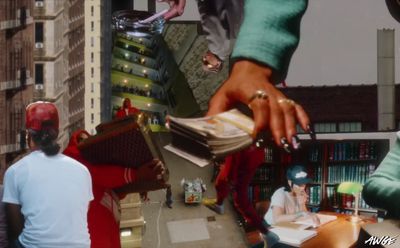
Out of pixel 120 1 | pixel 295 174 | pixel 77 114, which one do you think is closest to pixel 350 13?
pixel 295 174

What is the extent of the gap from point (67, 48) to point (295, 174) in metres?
1.15

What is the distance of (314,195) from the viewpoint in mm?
3275

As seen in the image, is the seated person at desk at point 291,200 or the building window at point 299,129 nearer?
the building window at point 299,129

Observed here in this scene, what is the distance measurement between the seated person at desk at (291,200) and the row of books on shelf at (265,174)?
63 mm

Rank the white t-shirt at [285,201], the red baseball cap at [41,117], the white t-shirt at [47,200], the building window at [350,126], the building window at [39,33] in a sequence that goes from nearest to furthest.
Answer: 1. the white t-shirt at [47,200]
2. the red baseball cap at [41,117]
3. the white t-shirt at [285,201]
4. the building window at [350,126]
5. the building window at [39,33]

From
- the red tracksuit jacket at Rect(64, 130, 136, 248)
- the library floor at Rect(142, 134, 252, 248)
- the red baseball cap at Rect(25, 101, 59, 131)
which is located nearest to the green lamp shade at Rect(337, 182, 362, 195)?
the library floor at Rect(142, 134, 252, 248)

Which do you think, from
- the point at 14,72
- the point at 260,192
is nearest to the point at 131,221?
the point at 260,192

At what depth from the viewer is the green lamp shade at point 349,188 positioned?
3264mm

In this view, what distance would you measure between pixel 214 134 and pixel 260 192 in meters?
1.09

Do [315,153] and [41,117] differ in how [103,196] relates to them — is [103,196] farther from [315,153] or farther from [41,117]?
[315,153]

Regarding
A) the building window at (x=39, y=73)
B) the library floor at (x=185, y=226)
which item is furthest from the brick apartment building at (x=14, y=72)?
the library floor at (x=185, y=226)

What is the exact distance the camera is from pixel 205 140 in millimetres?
2070

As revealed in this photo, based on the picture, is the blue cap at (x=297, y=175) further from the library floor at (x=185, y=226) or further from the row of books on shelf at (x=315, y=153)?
the library floor at (x=185, y=226)

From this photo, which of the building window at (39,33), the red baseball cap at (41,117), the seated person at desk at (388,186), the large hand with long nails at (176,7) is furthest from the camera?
the building window at (39,33)
